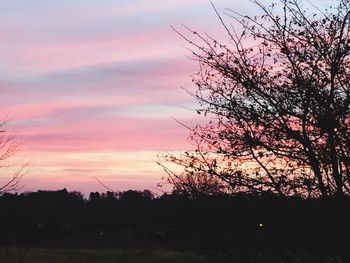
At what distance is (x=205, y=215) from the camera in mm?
5293

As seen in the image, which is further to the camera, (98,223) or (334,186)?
(98,223)

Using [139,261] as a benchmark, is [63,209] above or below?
above

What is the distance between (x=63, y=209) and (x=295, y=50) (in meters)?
69.7

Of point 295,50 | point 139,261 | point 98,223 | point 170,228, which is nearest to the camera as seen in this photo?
point 295,50

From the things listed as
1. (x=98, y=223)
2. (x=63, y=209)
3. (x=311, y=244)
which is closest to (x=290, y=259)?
(x=311, y=244)

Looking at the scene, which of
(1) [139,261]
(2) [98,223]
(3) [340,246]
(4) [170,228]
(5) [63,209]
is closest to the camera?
(3) [340,246]

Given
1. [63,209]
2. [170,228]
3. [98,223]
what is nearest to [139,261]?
[98,223]

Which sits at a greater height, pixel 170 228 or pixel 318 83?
pixel 318 83

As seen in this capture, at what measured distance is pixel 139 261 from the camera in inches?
1673

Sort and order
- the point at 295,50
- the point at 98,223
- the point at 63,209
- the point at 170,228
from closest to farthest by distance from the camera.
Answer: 1. the point at 295,50
2. the point at 170,228
3. the point at 98,223
4. the point at 63,209

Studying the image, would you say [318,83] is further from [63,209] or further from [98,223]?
[63,209]

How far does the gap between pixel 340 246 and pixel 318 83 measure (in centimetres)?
131

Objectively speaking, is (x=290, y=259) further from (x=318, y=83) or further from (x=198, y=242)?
(x=318, y=83)

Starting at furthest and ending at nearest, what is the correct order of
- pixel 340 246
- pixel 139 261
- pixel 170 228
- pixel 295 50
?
pixel 139 261 < pixel 170 228 < pixel 295 50 < pixel 340 246
